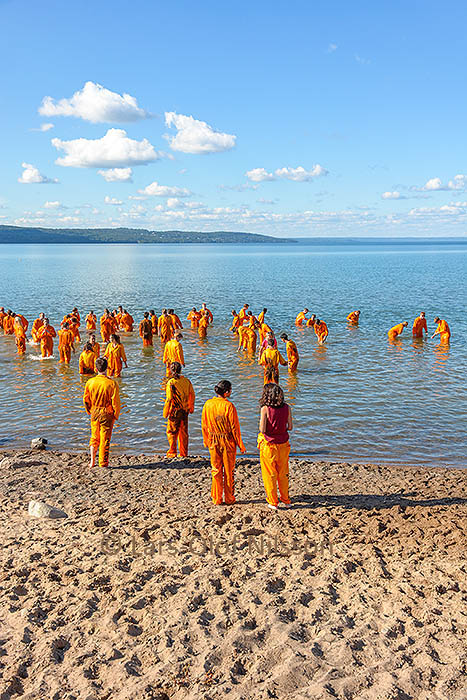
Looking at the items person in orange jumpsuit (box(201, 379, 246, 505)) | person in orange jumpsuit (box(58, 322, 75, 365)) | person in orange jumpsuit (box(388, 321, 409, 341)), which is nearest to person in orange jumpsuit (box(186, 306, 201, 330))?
person in orange jumpsuit (box(58, 322, 75, 365))

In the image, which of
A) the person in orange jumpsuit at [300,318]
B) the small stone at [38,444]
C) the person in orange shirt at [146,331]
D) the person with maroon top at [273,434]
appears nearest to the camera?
the person with maroon top at [273,434]

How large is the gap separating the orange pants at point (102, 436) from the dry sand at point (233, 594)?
93 centimetres

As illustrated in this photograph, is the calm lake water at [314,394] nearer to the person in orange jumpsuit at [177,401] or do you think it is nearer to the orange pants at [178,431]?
the orange pants at [178,431]

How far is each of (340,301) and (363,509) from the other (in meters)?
40.7

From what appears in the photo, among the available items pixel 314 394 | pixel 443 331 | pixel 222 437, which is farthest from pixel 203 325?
pixel 222 437

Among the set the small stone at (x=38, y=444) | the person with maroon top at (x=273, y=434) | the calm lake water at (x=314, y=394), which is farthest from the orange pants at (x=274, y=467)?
the small stone at (x=38, y=444)

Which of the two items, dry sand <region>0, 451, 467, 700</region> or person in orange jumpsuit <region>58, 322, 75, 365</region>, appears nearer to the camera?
dry sand <region>0, 451, 467, 700</region>

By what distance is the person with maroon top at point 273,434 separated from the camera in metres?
7.31

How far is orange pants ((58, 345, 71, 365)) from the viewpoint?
19.1 metres

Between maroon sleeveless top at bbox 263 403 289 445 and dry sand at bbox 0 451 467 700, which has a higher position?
maroon sleeveless top at bbox 263 403 289 445

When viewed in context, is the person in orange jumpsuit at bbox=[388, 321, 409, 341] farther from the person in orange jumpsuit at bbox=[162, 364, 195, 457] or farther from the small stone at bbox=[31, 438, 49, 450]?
the small stone at bbox=[31, 438, 49, 450]

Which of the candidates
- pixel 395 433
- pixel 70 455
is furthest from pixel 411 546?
pixel 70 455

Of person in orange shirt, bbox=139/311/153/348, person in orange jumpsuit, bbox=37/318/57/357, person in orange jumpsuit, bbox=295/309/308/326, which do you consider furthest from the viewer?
person in orange jumpsuit, bbox=295/309/308/326

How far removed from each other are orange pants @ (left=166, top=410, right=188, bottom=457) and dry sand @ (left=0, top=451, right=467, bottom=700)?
139cm
